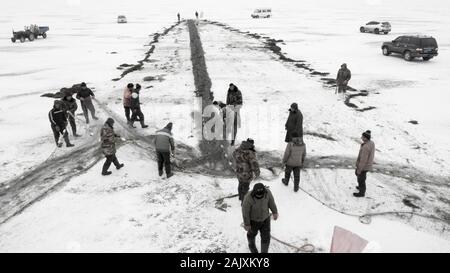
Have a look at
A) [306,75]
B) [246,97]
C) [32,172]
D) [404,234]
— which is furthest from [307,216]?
[306,75]

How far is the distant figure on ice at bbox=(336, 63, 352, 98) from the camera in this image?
14.8 meters

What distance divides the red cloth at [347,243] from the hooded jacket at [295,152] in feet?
6.08

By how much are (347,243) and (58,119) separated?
8.48 m

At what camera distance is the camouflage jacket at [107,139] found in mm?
8703

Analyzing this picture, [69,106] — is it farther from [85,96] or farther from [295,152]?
[295,152]

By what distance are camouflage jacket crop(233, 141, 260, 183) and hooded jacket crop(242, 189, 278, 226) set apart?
149 centimetres

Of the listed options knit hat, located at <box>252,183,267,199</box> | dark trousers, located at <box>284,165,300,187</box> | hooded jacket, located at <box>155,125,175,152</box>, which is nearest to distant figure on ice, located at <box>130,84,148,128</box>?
hooded jacket, located at <box>155,125,175,152</box>

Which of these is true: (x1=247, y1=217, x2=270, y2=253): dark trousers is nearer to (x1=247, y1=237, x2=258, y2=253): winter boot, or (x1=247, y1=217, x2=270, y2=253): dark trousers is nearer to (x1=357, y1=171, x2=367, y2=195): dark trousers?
(x1=247, y1=237, x2=258, y2=253): winter boot

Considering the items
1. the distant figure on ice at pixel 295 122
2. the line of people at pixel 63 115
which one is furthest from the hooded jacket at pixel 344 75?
the line of people at pixel 63 115

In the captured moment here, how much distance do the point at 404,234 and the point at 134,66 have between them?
60.8 ft

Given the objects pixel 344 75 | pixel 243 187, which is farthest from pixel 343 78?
pixel 243 187

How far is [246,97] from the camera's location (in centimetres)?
1523

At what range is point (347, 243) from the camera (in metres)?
6.32

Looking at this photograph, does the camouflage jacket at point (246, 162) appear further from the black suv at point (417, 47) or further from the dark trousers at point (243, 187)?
the black suv at point (417, 47)
